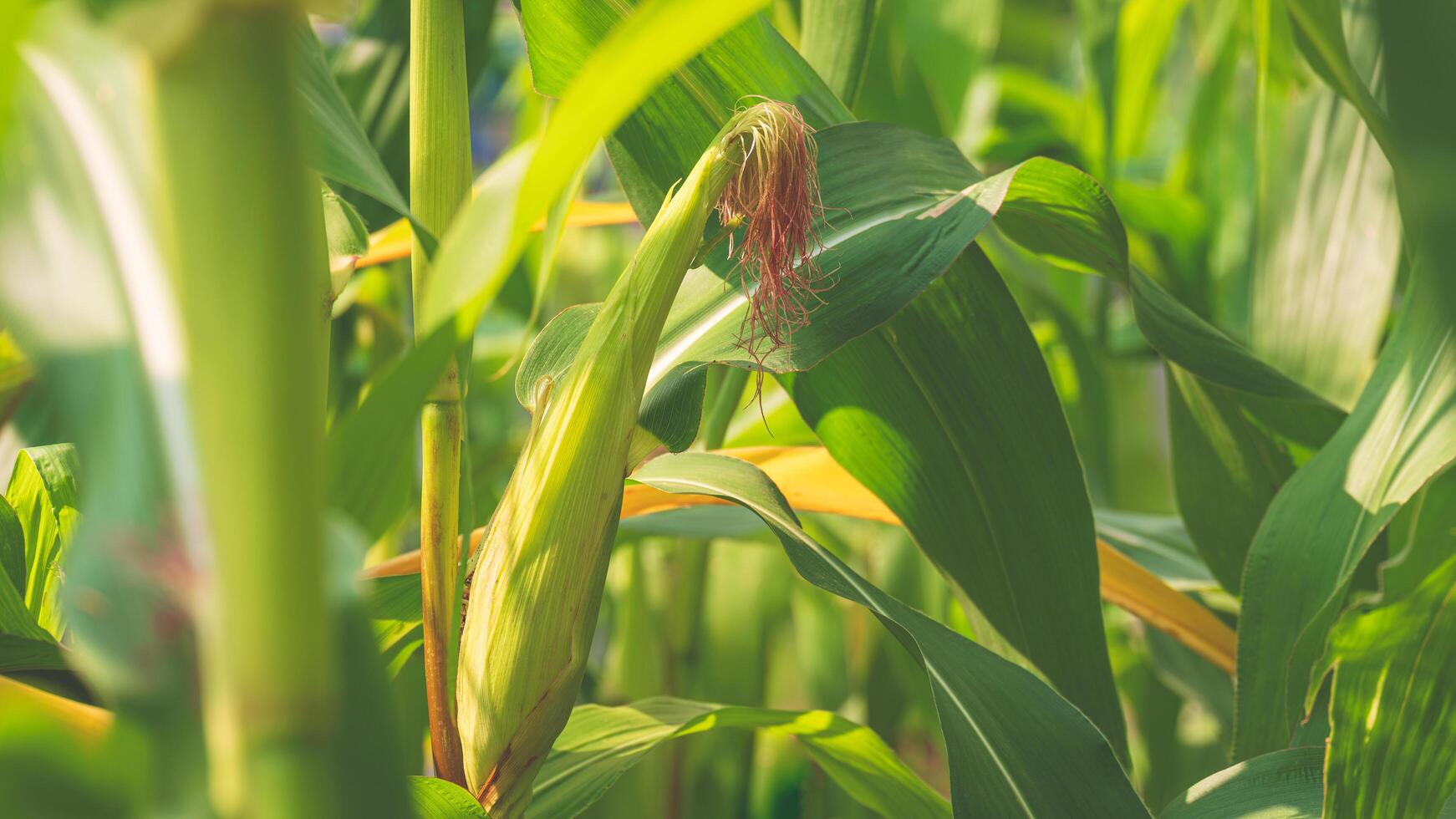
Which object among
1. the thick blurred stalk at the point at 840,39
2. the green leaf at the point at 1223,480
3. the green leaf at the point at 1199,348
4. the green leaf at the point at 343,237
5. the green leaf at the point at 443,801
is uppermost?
the thick blurred stalk at the point at 840,39

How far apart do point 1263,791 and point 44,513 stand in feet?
1.50

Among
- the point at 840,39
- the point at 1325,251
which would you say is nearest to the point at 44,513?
the point at 840,39

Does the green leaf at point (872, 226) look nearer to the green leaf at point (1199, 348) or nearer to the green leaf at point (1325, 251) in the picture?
the green leaf at point (1199, 348)

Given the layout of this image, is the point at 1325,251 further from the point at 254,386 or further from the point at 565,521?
the point at 254,386

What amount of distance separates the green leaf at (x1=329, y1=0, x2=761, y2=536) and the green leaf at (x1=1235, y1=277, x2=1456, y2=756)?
13.2 inches

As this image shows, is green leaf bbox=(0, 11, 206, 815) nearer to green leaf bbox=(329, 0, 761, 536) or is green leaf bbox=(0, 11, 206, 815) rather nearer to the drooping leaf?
green leaf bbox=(329, 0, 761, 536)

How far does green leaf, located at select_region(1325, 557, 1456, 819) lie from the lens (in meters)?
0.33

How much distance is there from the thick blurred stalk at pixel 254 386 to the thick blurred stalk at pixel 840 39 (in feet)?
1.28

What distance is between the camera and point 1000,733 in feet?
1.03

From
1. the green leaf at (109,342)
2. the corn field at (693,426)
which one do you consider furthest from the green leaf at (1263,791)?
the green leaf at (109,342)

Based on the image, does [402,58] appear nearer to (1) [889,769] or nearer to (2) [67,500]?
(2) [67,500]

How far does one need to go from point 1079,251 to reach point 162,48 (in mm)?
369

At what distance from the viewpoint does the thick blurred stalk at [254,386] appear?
0.12 m

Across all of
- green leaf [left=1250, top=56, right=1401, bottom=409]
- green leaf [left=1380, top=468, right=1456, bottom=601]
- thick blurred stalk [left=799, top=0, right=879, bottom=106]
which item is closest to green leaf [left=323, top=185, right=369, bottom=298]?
thick blurred stalk [left=799, top=0, right=879, bottom=106]
